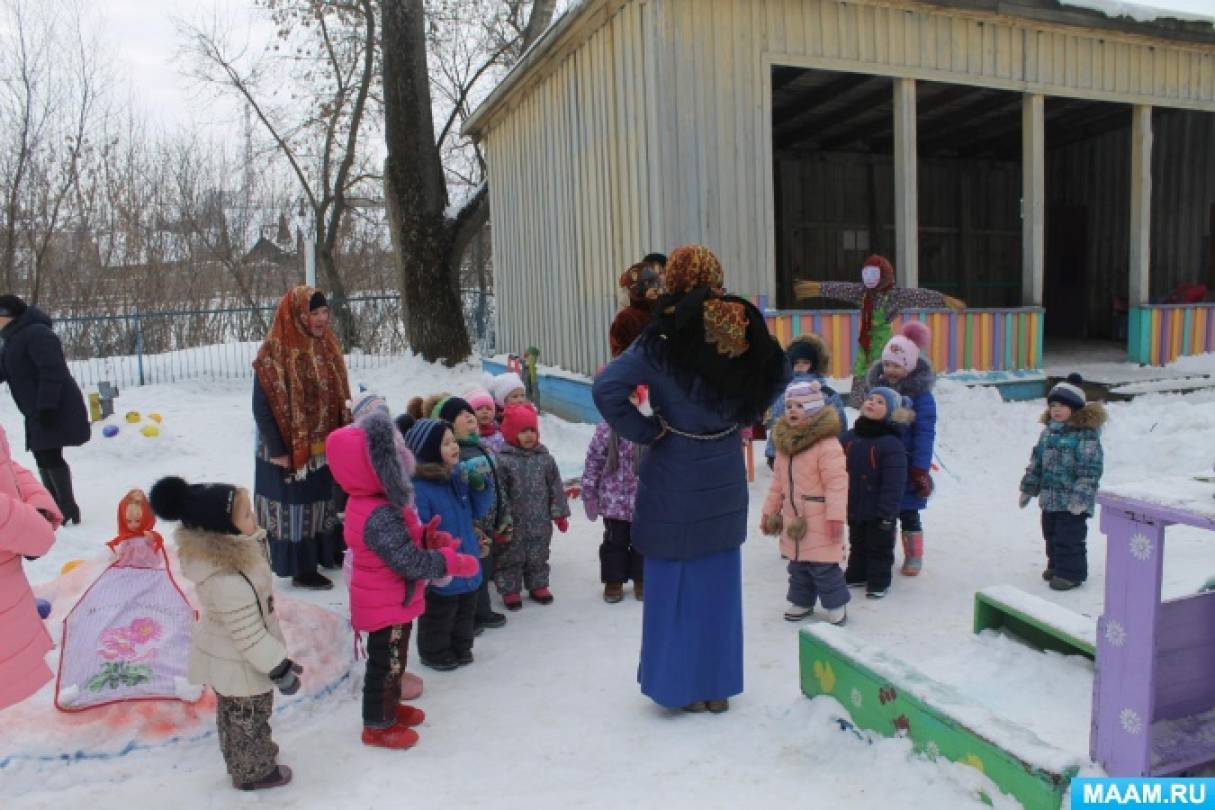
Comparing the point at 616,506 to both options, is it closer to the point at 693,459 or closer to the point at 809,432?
the point at 809,432

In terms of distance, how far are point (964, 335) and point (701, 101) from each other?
4020mm

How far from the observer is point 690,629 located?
3480 mm

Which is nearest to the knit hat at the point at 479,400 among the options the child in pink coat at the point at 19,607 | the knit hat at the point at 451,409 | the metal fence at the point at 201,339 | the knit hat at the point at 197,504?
the knit hat at the point at 451,409

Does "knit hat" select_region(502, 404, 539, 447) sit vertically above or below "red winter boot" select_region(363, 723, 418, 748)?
above

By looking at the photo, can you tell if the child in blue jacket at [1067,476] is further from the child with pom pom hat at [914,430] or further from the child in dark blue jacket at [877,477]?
the child in dark blue jacket at [877,477]

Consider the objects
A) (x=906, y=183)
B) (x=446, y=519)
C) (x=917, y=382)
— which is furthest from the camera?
(x=906, y=183)

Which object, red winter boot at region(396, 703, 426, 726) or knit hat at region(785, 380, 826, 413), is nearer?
red winter boot at region(396, 703, 426, 726)

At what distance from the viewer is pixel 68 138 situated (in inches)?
660

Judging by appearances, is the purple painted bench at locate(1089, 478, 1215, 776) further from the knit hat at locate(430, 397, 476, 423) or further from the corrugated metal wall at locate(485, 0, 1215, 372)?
the corrugated metal wall at locate(485, 0, 1215, 372)

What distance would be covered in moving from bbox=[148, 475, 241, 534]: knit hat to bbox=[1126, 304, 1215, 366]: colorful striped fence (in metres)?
11.7

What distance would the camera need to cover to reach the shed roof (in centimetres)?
900

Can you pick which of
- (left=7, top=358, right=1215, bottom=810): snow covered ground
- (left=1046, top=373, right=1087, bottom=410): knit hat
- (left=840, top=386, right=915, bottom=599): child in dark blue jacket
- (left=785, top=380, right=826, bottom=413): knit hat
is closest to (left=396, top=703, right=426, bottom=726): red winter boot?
(left=7, top=358, right=1215, bottom=810): snow covered ground

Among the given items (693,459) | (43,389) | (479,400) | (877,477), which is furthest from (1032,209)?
(43,389)

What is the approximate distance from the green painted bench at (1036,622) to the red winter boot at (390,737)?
248cm
